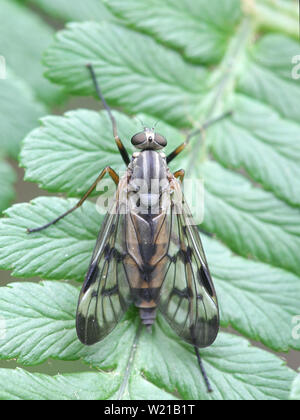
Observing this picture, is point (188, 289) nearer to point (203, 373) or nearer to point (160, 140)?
point (203, 373)

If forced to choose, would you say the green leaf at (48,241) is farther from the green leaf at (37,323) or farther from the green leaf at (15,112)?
the green leaf at (15,112)

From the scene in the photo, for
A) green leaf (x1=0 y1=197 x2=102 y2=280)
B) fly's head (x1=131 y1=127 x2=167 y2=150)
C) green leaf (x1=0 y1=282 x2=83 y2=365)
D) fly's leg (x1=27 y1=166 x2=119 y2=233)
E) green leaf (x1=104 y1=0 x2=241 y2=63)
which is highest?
green leaf (x1=104 y1=0 x2=241 y2=63)

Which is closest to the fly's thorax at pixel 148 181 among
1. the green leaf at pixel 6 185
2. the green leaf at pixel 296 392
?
the green leaf at pixel 6 185

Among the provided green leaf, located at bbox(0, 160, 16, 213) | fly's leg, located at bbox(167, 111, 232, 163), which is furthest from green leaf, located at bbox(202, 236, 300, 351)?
green leaf, located at bbox(0, 160, 16, 213)

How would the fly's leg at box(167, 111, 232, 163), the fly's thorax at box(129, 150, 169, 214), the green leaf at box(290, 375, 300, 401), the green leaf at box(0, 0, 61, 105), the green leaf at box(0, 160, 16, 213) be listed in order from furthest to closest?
the green leaf at box(0, 0, 61, 105)
the green leaf at box(0, 160, 16, 213)
the fly's leg at box(167, 111, 232, 163)
the fly's thorax at box(129, 150, 169, 214)
the green leaf at box(290, 375, 300, 401)

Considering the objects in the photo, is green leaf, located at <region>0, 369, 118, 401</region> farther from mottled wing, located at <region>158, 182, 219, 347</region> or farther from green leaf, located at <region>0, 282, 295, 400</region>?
mottled wing, located at <region>158, 182, 219, 347</region>
